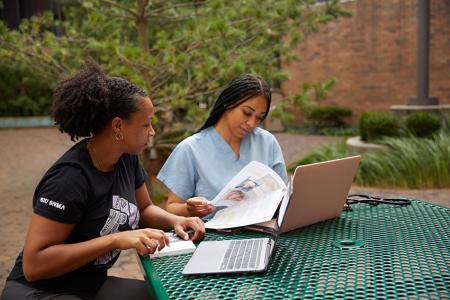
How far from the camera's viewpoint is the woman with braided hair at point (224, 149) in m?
2.56

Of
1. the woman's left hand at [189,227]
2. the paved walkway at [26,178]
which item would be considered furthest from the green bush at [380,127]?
the woman's left hand at [189,227]

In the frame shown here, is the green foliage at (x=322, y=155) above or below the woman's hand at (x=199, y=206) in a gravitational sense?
below

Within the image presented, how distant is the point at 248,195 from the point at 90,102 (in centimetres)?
78

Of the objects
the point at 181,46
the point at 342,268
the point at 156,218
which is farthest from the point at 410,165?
the point at 342,268

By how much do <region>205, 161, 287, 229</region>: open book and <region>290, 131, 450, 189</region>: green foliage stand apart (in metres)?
4.77

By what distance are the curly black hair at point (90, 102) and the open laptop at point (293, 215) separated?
0.60m

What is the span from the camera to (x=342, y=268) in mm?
1626

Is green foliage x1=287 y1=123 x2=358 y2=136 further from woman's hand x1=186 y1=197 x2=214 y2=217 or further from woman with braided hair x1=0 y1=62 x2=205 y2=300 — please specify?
woman with braided hair x1=0 y1=62 x2=205 y2=300

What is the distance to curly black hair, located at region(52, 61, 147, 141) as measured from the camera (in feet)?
6.19

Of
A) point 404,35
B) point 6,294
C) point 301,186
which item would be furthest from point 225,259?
point 404,35

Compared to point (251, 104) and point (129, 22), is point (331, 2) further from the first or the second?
point (251, 104)

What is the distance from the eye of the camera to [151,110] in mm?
2002

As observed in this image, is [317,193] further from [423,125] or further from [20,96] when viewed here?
[20,96]

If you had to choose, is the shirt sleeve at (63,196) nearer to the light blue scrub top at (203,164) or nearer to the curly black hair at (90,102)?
the curly black hair at (90,102)
